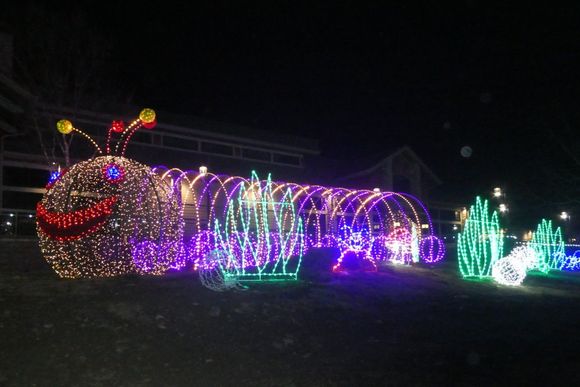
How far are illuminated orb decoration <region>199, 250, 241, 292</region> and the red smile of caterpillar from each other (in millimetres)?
2116

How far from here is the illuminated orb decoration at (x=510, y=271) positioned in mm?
13453

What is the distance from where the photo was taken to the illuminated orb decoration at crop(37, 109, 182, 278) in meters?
8.55

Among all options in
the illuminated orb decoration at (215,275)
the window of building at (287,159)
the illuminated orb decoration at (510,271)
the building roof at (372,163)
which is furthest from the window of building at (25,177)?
the illuminated orb decoration at (510,271)

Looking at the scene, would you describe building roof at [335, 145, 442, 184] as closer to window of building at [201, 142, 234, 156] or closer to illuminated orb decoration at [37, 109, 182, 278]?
window of building at [201, 142, 234, 156]

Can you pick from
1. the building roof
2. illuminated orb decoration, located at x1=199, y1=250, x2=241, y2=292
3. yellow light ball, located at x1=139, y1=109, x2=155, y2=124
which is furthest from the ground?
the building roof

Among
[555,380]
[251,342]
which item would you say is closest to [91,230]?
[251,342]

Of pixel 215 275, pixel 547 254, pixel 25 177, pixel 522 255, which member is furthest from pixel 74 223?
pixel 547 254

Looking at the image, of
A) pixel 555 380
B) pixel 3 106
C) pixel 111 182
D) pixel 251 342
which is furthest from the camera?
pixel 3 106

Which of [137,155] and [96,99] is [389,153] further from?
[96,99]

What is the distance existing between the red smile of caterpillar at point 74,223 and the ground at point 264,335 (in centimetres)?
84

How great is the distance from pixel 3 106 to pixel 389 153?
20757mm

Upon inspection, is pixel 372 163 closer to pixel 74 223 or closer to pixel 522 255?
pixel 522 255

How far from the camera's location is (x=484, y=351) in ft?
23.9

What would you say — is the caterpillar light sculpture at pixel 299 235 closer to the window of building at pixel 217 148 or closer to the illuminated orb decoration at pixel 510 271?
the illuminated orb decoration at pixel 510 271
